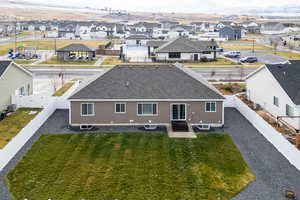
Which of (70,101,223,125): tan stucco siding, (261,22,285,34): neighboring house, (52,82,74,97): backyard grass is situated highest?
(261,22,285,34): neighboring house

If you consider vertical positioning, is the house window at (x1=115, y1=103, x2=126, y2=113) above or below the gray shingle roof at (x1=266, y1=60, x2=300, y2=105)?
below

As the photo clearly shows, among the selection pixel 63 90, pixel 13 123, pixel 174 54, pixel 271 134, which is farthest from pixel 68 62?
pixel 271 134

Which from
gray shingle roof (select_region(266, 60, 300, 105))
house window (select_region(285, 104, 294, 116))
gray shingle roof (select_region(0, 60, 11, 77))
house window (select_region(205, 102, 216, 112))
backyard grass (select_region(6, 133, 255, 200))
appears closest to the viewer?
backyard grass (select_region(6, 133, 255, 200))

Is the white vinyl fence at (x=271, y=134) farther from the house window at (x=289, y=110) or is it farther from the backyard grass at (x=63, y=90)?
the backyard grass at (x=63, y=90)

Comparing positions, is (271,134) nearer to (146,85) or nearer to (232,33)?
(146,85)

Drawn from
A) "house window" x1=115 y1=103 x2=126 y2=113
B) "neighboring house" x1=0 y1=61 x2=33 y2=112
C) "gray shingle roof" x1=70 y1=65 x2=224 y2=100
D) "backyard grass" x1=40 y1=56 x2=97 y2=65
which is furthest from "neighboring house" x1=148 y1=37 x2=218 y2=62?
"house window" x1=115 y1=103 x2=126 y2=113

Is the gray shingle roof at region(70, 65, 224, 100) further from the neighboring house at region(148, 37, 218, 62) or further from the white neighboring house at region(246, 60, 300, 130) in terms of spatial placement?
the neighboring house at region(148, 37, 218, 62)

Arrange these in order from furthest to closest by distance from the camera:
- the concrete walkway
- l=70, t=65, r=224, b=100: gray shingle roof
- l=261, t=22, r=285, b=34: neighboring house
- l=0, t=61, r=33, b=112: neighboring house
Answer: l=261, t=22, r=285, b=34: neighboring house
l=0, t=61, r=33, b=112: neighboring house
l=70, t=65, r=224, b=100: gray shingle roof
the concrete walkway

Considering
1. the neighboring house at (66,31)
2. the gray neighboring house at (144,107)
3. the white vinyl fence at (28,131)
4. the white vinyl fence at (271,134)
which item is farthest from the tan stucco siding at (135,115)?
the neighboring house at (66,31)

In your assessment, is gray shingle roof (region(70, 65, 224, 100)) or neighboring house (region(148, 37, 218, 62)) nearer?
gray shingle roof (region(70, 65, 224, 100))
